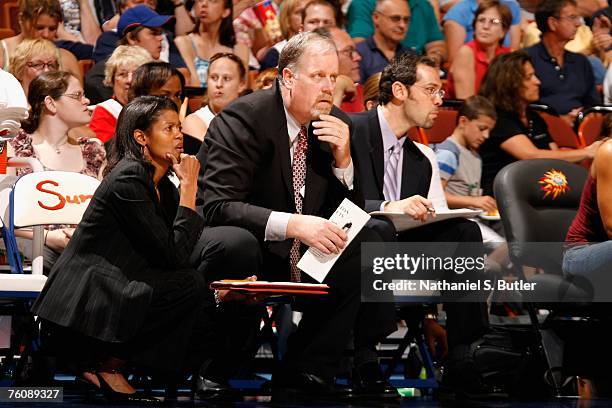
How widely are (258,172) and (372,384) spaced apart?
101 centimetres

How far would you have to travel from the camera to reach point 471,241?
16.7ft

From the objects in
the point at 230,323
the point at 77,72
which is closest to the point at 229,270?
the point at 230,323

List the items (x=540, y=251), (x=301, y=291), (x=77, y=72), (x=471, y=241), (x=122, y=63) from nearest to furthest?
(x=301, y=291) → (x=471, y=241) → (x=540, y=251) → (x=122, y=63) → (x=77, y=72)

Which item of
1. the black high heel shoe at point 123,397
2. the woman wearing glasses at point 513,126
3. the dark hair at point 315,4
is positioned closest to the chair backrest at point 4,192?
the black high heel shoe at point 123,397

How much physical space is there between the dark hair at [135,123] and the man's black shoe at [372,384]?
1.22m

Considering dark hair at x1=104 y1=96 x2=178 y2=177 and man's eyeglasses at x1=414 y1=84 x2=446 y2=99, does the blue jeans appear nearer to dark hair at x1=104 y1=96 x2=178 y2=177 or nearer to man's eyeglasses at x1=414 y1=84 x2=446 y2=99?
man's eyeglasses at x1=414 y1=84 x2=446 y2=99

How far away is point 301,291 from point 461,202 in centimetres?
275

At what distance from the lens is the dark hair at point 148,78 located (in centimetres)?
611

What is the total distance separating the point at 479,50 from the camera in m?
8.54

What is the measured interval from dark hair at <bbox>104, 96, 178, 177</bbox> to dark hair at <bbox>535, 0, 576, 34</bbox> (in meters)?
4.75

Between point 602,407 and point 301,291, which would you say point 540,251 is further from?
point 301,291

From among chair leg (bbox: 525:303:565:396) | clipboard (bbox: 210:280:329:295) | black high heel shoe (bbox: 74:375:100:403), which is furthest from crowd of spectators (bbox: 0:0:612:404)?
chair leg (bbox: 525:303:565:396)

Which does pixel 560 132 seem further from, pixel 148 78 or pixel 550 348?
pixel 148 78

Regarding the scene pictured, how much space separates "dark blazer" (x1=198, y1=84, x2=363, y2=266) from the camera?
449 cm
